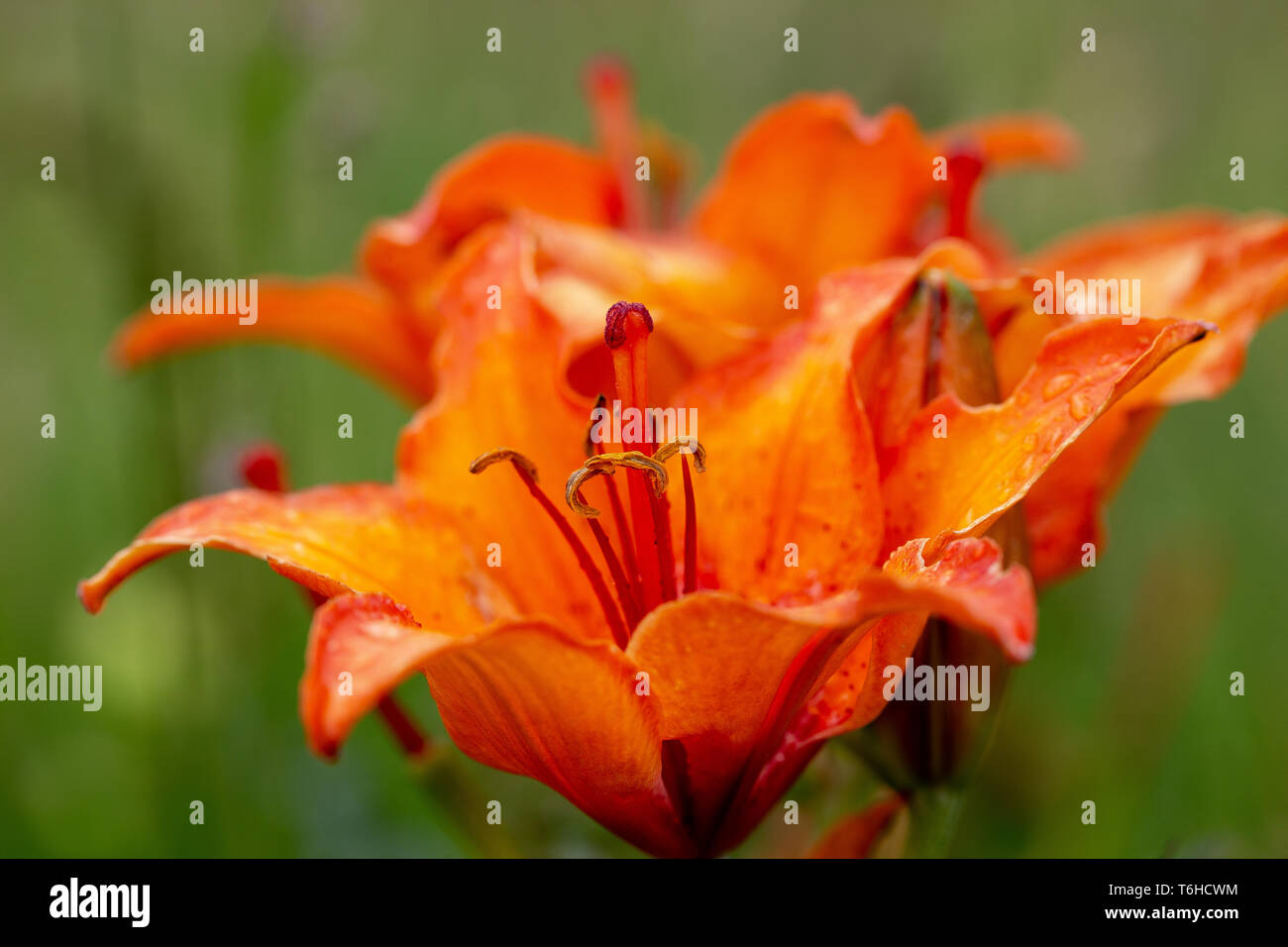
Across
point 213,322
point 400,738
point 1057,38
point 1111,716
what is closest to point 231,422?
point 213,322

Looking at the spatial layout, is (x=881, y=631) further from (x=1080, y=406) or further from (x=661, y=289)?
(x=661, y=289)

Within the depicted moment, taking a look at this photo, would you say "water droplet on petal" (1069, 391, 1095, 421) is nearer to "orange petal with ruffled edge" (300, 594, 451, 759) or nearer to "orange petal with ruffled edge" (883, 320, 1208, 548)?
"orange petal with ruffled edge" (883, 320, 1208, 548)

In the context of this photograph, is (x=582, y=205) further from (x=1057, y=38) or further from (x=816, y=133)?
(x=1057, y=38)

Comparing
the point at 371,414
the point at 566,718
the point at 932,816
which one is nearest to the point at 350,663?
the point at 566,718

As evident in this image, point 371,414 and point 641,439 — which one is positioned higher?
point 371,414

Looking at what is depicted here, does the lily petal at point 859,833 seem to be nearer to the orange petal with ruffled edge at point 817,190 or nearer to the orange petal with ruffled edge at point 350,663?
the orange petal with ruffled edge at point 350,663
